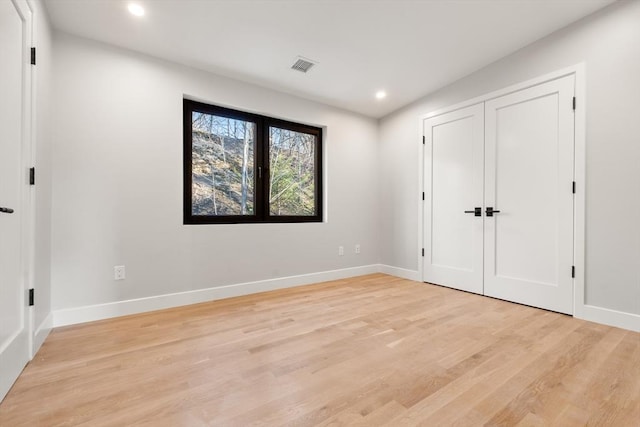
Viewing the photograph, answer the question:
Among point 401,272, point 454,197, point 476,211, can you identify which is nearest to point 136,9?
point 454,197

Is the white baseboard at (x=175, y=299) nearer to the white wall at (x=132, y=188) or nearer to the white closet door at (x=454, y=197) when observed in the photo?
the white wall at (x=132, y=188)

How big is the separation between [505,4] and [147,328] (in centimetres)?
373

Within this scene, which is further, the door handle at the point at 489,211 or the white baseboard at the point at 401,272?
the white baseboard at the point at 401,272

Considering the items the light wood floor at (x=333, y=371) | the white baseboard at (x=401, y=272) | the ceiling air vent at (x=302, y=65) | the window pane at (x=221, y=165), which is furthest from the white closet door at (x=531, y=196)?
the window pane at (x=221, y=165)

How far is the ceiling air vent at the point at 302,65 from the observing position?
9.54 ft

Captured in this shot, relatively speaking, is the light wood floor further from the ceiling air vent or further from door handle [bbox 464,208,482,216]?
the ceiling air vent

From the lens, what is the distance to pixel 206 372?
1604 millimetres

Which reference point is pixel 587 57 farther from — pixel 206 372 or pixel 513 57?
pixel 206 372

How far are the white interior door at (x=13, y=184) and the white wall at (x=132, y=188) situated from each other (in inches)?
28.0

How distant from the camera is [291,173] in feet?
12.4

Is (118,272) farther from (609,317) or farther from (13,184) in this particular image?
(609,317)

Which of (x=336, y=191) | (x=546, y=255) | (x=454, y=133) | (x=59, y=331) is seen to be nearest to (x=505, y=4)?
(x=454, y=133)

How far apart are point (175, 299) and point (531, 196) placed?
3532 mm

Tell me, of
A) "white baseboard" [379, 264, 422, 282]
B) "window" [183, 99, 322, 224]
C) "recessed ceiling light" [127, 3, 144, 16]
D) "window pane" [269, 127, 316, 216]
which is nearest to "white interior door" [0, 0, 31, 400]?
"recessed ceiling light" [127, 3, 144, 16]
